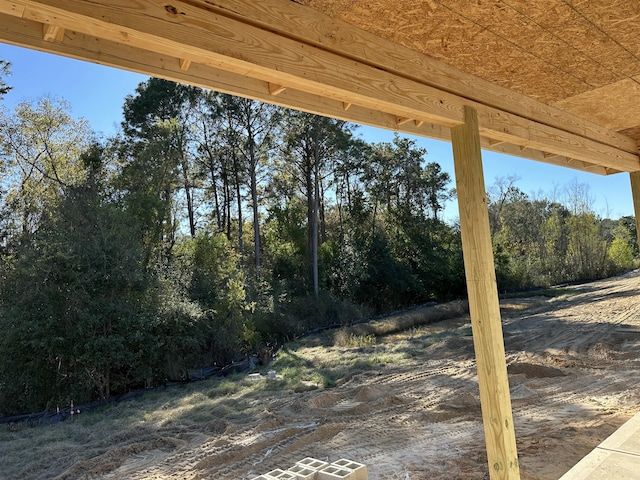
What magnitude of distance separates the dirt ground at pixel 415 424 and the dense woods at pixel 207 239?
442 centimetres

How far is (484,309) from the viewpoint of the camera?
2.31m

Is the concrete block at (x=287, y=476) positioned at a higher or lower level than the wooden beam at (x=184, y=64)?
lower

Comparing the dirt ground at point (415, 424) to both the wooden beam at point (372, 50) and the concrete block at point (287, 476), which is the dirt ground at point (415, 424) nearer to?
the concrete block at point (287, 476)

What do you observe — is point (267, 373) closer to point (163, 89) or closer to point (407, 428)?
point (407, 428)

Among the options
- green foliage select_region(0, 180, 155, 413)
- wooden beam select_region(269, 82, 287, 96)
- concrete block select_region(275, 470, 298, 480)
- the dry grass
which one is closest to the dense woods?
green foliage select_region(0, 180, 155, 413)

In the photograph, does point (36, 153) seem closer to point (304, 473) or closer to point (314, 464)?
point (314, 464)

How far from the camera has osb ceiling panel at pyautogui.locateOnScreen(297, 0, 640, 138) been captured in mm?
1880

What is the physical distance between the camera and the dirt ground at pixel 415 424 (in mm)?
4176

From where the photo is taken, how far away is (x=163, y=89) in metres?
18.0

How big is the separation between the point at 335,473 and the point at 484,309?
1.54 metres

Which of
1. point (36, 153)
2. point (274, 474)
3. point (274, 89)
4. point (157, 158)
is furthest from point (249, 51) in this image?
point (36, 153)

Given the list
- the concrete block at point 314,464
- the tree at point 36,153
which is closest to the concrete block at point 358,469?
the concrete block at point 314,464

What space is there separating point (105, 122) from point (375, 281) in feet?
43.0

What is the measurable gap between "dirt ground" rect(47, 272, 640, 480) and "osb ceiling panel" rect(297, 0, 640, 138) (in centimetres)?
307
